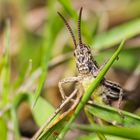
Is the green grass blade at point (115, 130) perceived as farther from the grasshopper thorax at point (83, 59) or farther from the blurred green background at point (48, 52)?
the blurred green background at point (48, 52)

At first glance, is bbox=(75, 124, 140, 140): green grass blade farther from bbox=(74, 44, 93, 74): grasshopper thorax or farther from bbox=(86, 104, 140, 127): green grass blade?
bbox=(74, 44, 93, 74): grasshopper thorax

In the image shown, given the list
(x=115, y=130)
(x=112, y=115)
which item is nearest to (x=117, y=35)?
(x=112, y=115)

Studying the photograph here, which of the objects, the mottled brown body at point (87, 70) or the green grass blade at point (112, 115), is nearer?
the green grass blade at point (112, 115)

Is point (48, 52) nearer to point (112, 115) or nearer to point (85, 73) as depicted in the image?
point (85, 73)

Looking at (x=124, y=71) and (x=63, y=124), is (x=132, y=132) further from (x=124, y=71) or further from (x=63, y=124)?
(x=124, y=71)

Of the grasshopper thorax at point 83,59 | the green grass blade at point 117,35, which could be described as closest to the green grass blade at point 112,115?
the grasshopper thorax at point 83,59

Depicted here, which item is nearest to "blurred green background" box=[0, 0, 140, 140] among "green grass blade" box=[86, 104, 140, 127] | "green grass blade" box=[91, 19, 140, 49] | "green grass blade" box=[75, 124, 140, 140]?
"green grass blade" box=[91, 19, 140, 49]

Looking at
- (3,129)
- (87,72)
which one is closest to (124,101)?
(87,72)

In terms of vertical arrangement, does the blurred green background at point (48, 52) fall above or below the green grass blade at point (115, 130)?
above
